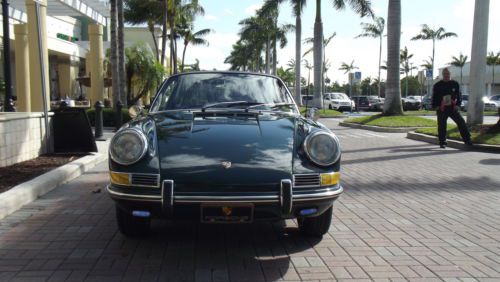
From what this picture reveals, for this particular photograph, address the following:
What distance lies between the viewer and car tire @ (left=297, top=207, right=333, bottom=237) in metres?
4.38

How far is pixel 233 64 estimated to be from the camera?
103875 mm

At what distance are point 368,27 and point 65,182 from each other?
176 feet

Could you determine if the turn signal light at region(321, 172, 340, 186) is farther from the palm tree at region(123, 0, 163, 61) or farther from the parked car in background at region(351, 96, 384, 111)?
the parked car in background at region(351, 96, 384, 111)

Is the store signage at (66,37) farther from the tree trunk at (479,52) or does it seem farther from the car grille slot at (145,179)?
the car grille slot at (145,179)

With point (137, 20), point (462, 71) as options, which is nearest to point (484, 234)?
point (137, 20)

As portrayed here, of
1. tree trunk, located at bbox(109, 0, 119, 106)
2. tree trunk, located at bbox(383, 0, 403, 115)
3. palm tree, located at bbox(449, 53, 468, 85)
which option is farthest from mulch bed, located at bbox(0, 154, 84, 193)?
palm tree, located at bbox(449, 53, 468, 85)

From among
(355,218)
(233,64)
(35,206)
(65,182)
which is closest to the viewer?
(355,218)

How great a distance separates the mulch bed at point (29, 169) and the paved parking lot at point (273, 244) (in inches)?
20.7

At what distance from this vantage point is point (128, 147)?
3.88 metres

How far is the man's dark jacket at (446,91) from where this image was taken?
11281mm

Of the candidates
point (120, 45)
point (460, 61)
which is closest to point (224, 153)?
point (120, 45)

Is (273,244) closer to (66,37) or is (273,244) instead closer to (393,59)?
(393,59)

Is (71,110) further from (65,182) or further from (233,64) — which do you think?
(233,64)

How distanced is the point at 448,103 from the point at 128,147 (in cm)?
922
